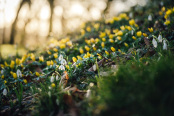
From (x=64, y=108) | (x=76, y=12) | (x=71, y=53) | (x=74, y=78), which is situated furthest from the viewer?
(x=76, y=12)

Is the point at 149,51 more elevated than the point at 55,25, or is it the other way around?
the point at 55,25

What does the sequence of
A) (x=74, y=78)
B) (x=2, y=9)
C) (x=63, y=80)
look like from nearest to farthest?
(x=63, y=80) → (x=74, y=78) → (x=2, y=9)

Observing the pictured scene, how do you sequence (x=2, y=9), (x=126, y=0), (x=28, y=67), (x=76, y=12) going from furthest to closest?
1. (x=76, y=12)
2. (x=126, y=0)
3. (x=2, y=9)
4. (x=28, y=67)

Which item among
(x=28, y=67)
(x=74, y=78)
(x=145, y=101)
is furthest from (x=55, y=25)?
(x=145, y=101)

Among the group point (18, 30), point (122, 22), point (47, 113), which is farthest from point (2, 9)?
point (18, 30)

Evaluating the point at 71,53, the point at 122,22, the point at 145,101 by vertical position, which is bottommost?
the point at 145,101

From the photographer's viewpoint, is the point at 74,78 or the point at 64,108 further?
the point at 74,78

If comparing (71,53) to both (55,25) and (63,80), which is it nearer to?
(63,80)

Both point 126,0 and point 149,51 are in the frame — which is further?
point 126,0

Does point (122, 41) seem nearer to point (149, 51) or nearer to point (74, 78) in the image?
point (149, 51)
